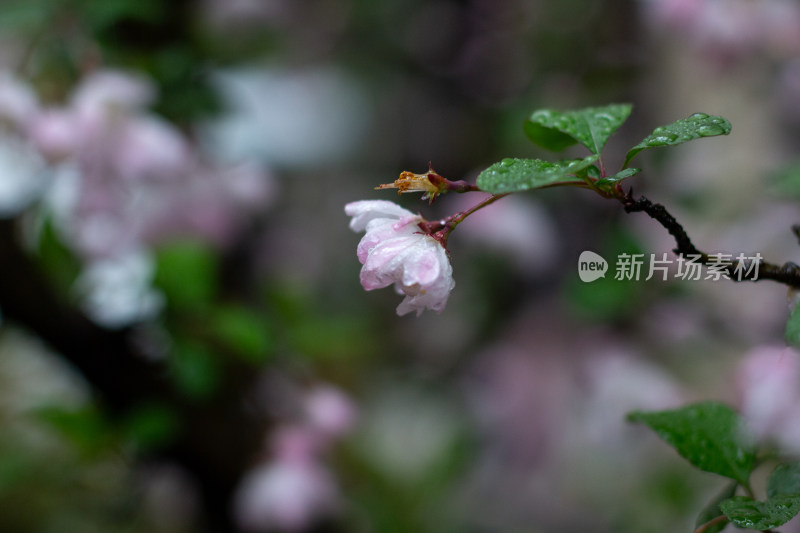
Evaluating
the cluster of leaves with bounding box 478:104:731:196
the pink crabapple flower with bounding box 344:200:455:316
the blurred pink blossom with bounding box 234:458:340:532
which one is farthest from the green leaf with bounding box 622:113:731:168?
the blurred pink blossom with bounding box 234:458:340:532

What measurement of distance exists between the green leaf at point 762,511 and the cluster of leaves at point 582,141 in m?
0.15

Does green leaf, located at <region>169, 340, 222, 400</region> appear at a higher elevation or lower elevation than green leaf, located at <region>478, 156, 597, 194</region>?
higher

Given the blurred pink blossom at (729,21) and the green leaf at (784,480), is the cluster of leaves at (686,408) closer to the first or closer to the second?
the green leaf at (784,480)

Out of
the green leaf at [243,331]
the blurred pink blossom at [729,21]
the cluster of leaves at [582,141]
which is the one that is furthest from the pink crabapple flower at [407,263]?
the blurred pink blossom at [729,21]

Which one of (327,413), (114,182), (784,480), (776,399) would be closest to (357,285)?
(327,413)

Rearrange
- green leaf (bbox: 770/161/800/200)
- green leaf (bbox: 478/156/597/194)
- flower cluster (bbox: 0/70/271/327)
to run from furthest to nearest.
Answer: flower cluster (bbox: 0/70/271/327), green leaf (bbox: 770/161/800/200), green leaf (bbox: 478/156/597/194)

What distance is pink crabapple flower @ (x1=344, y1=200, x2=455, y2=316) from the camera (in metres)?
0.33

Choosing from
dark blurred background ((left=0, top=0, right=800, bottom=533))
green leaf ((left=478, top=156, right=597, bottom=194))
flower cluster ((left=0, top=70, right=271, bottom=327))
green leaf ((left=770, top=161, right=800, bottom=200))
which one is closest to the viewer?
green leaf ((left=478, top=156, right=597, bottom=194))

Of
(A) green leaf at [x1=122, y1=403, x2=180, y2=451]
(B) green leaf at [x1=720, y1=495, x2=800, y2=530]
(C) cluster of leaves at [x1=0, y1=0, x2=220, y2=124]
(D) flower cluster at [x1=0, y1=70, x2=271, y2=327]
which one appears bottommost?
(B) green leaf at [x1=720, y1=495, x2=800, y2=530]

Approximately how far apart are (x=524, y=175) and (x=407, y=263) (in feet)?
0.25

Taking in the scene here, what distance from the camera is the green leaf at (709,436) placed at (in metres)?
0.36

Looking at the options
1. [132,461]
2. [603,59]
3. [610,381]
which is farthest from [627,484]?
[132,461]

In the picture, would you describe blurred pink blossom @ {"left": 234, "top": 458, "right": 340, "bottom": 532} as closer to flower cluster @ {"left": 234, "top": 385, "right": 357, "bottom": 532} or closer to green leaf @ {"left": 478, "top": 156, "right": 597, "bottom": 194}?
flower cluster @ {"left": 234, "top": 385, "right": 357, "bottom": 532}

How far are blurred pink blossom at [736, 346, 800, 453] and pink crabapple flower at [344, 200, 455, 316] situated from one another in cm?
25
